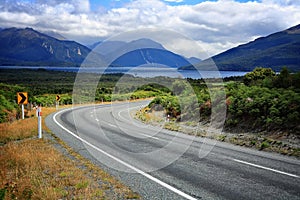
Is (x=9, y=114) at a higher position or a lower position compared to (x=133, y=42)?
lower

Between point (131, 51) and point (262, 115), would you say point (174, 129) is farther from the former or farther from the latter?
point (131, 51)

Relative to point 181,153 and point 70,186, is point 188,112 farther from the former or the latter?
point 70,186

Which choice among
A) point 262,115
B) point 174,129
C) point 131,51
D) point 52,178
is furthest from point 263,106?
point 52,178

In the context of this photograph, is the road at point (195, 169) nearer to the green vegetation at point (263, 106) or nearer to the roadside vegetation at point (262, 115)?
the roadside vegetation at point (262, 115)

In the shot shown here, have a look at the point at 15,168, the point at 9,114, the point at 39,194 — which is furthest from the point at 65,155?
the point at 9,114

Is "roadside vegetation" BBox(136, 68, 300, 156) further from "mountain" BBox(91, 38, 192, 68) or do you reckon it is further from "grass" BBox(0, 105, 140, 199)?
"grass" BBox(0, 105, 140, 199)

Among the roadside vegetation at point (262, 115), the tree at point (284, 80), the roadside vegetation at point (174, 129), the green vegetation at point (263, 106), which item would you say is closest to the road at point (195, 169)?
the roadside vegetation at point (174, 129)
